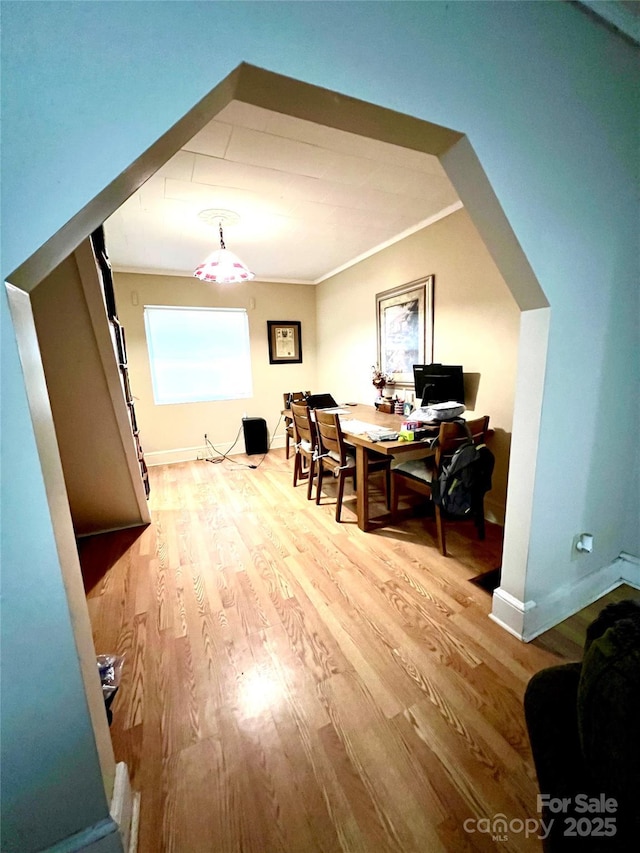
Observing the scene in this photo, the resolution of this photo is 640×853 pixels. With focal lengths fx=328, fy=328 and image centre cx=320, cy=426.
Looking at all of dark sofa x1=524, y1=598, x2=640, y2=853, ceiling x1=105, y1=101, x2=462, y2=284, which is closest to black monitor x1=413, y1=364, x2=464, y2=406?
ceiling x1=105, y1=101, x2=462, y2=284

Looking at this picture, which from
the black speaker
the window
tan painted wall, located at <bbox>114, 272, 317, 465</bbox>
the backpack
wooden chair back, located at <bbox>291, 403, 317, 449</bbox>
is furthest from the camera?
the black speaker

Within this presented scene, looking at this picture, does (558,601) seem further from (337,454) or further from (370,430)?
(337,454)

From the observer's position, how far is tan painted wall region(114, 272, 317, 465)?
396cm

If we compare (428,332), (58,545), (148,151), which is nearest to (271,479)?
(428,332)

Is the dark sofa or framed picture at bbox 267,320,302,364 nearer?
the dark sofa

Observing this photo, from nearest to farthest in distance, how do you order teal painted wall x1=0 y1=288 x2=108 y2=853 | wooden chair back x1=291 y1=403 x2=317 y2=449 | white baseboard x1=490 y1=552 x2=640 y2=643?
teal painted wall x1=0 y1=288 x2=108 y2=853 → white baseboard x1=490 y1=552 x2=640 y2=643 → wooden chair back x1=291 y1=403 x2=317 y2=449

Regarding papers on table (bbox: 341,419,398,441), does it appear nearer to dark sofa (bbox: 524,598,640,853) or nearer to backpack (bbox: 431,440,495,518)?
backpack (bbox: 431,440,495,518)

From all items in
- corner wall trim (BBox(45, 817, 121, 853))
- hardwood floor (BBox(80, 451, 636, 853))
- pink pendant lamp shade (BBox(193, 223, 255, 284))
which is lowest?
hardwood floor (BBox(80, 451, 636, 853))

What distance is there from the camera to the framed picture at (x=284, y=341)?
4.66 meters

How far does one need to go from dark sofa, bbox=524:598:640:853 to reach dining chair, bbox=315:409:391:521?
1.91 metres

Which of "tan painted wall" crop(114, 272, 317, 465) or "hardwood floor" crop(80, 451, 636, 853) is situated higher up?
"tan painted wall" crop(114, 272, 317, 465)

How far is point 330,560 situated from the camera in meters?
2.13

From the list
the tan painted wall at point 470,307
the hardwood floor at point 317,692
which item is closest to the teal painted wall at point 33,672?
the hardwood floor at point 317,692

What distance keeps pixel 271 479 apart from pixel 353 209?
2.67 meters
